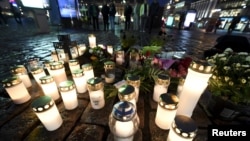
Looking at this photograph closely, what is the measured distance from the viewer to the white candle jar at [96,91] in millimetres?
987

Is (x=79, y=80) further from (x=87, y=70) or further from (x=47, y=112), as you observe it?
(x=47, y=112)

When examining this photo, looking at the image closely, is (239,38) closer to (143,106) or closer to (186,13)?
(143,106)

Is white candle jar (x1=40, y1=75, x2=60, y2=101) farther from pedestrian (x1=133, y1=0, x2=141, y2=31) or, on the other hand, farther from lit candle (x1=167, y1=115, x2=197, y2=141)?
pedestrian (x1=133, y1=0, x2=141, y2=31)

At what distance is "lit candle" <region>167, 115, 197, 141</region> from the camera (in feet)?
2.02

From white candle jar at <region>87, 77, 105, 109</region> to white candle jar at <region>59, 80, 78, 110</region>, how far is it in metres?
0.14

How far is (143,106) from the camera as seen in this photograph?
1.21 meters

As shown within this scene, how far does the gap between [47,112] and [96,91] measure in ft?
1.17

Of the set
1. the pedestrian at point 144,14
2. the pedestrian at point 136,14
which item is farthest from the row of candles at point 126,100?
the pedestrian at point 136,14

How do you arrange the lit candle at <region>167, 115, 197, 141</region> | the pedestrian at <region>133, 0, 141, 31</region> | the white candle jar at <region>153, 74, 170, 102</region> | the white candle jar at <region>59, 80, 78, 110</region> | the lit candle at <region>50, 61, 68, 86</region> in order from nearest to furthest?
the lit candle at <region>167, 115, 197, 141</region> < the white candle jar at <region>59, 80, 78, 110</region> < the white candle jar at <region>153, 74, 170, 102</region> < the lit candle at <region>50, 61, 68, 86</region> < the pedestrian at <region>133, 0, 141, 31</region>

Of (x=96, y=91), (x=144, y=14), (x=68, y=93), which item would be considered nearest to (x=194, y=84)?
(x=96, y=91)

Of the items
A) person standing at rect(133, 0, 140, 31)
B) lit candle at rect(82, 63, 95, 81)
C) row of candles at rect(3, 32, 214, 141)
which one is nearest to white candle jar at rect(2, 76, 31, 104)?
row of candles at rect(3, 32, 214, 141)

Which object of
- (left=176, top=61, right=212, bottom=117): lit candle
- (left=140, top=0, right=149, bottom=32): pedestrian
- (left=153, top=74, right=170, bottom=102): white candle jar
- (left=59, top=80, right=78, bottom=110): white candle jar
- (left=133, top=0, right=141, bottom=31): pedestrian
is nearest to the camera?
(left=176, top=61, right=212, bottom=117): lit candle

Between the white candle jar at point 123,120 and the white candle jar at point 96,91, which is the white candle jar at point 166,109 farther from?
the white candle jar at point 96,91

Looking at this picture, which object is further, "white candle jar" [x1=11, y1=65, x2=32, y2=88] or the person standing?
Result: the person standing
